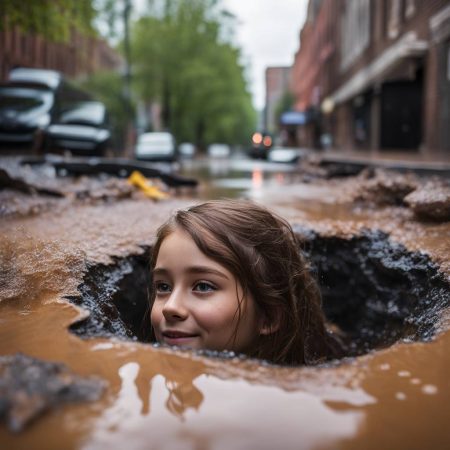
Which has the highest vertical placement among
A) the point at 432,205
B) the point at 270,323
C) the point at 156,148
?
the point at 156,148

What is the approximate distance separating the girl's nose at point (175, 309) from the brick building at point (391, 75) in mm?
11933

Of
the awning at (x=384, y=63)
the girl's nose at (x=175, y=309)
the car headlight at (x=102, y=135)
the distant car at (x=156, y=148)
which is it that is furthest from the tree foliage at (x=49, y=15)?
the girl's nose at (x=175, y=309)

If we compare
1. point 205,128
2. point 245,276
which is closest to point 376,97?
point 245,276

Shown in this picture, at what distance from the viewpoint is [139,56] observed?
42250 millimetres

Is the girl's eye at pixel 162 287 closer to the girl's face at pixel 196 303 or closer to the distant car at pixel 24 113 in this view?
the girl's face at pixel 196 303

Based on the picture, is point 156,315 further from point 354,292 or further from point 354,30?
point 354,30

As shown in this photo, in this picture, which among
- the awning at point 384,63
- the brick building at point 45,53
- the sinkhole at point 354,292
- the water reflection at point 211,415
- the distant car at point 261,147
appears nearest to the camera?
the water reflection at point 211,415

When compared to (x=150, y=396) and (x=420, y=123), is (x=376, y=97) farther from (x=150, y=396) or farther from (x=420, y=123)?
(x=150, y=396)

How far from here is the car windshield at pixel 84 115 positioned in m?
12.1

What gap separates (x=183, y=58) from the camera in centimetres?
4319

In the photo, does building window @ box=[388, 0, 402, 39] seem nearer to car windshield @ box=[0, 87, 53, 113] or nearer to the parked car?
the parked car

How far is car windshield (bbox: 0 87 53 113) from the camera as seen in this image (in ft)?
36.4

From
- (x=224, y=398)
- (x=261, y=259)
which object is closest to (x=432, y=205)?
(x=261, y=259)

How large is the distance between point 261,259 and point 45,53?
40836 mm
